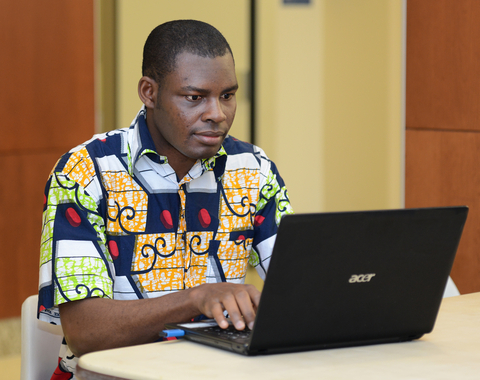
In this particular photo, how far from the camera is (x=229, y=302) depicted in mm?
1201

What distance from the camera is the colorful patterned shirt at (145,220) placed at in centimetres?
144

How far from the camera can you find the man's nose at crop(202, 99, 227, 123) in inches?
61.4

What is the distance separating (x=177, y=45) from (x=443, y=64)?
6.85ft

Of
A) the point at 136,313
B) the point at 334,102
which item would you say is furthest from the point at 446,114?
the point at 136,313

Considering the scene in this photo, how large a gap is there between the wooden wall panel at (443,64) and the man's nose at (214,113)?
197 centimetres

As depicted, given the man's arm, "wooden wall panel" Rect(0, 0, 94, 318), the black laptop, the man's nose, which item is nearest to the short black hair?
the man's nose

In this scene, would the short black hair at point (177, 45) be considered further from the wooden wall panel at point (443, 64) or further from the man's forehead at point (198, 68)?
the wooden wall panel at point (443, 64)

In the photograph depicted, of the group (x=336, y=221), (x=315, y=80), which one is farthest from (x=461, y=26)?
(x=336, y=221)

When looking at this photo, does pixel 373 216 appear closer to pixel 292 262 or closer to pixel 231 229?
pixel 292 262

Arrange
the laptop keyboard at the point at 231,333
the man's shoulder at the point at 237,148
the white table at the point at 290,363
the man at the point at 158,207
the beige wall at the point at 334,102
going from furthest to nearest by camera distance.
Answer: the beige wall at the point at 334,102
the man's shoulder at the point at 237,148
the man at the point at 158,207
the laptop keyboard at the point at 231,333
the white table at the point at 290,363

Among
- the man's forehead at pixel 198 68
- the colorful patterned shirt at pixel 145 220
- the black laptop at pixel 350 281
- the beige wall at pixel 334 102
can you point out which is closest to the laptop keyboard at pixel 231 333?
the black laptop at pixel 350 281

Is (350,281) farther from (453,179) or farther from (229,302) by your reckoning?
(453,179)

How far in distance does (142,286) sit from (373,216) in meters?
0.72

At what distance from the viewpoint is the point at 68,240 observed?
143 centimetres
